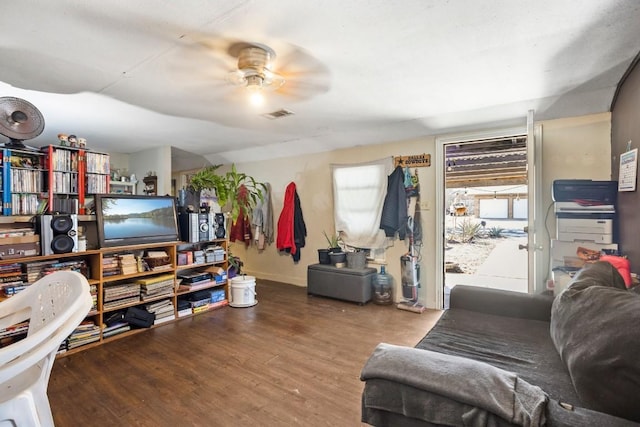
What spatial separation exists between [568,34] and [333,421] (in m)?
2.49

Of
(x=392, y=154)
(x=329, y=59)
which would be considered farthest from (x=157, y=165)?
(x=329, y=59)

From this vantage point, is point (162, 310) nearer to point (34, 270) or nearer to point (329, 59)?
point (34, 270)

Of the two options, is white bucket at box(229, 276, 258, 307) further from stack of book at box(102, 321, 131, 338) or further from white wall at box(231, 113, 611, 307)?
white wall at box(231, 113, 611, 307)

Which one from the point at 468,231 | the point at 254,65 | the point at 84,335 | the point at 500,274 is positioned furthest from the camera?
the point at 468,231

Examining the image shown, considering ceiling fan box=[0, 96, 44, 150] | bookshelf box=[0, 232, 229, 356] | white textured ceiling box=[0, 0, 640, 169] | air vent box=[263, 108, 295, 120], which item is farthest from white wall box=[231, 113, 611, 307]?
ceiling fan box=[0, 96, 44, 150]

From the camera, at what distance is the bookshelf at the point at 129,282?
8.43ft

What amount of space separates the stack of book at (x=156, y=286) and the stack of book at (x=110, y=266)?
27 cm

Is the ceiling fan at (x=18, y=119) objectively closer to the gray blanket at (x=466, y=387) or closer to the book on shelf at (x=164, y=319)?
the book on shelf at (x=164, y=319)

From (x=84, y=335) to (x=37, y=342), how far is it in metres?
2.19

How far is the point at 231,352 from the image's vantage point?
8.38 ft

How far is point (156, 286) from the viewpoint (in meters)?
3.14

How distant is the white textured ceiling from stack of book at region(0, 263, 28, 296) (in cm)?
140

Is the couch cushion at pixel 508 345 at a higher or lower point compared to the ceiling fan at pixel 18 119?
lower

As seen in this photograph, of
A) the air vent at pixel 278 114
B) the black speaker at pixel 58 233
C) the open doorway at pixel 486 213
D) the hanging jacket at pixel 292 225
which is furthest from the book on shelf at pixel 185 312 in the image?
the open doorway at pixel 486 213
